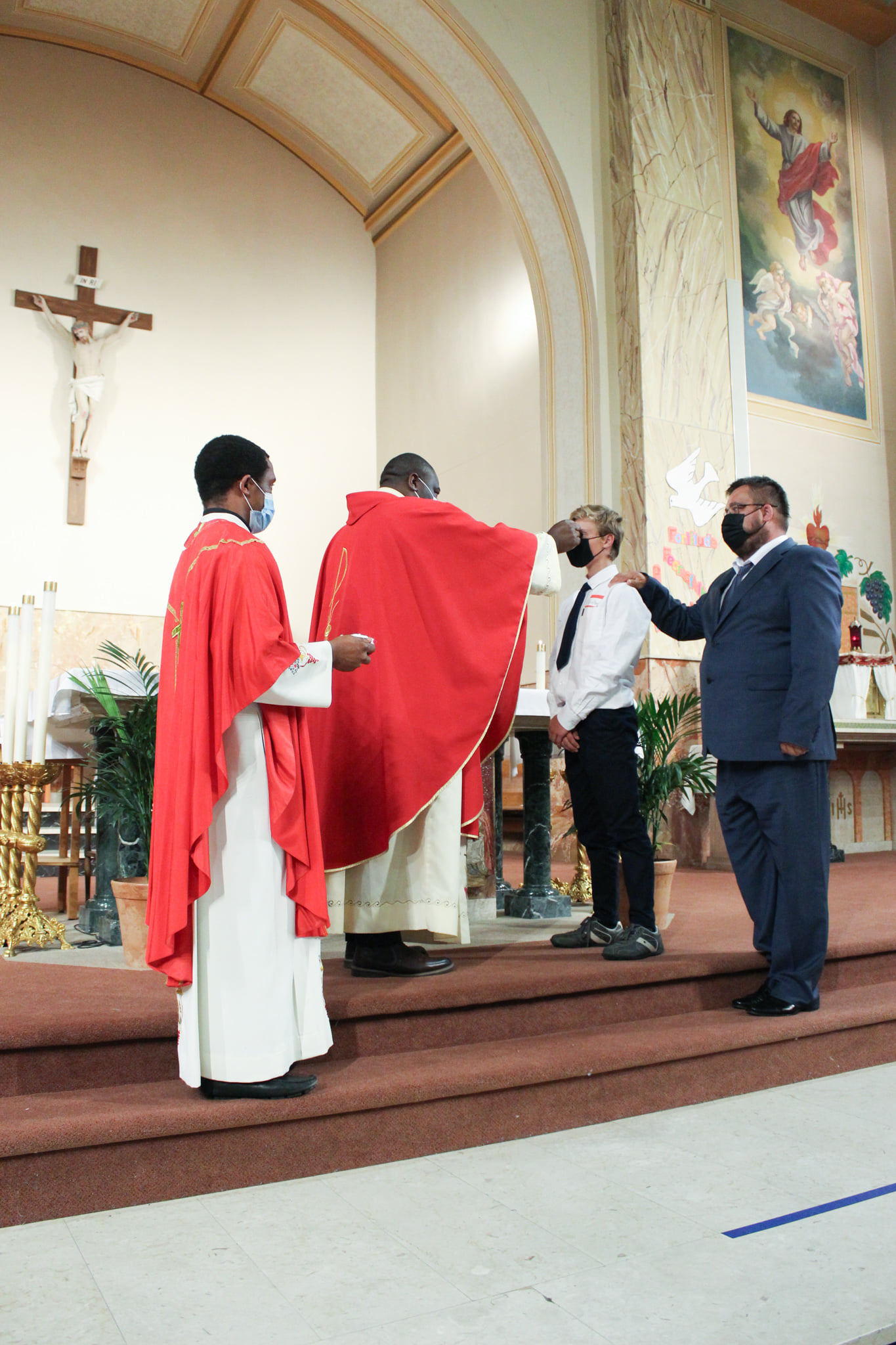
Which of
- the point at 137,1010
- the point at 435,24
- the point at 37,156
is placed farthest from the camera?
the point at 37,156

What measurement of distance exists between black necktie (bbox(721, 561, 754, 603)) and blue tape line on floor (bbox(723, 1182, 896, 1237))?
1.82 m

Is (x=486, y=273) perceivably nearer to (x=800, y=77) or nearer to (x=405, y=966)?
(x=800, y=77)

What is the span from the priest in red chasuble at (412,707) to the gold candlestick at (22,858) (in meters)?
1.12

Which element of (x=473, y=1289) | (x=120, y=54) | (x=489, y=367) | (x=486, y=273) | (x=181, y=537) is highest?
(x=120, y=54)

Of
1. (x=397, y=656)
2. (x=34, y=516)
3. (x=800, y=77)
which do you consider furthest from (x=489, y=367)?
(x=397, y=656)

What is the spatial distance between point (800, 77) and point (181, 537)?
6.42m

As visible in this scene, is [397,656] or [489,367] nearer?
[397,656]

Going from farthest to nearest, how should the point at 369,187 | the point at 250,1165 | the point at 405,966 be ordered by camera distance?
the point at 369,187 < the point at 405,966 < the point at 250,1165

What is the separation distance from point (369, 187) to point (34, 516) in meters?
4.74

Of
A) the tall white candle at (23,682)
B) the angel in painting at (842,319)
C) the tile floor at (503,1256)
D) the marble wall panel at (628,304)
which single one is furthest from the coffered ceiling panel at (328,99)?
the tile floor at (503,1256)

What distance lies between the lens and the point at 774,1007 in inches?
132

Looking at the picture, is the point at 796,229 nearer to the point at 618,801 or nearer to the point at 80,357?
the point at 80,357

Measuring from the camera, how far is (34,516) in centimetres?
938

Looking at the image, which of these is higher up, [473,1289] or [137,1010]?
[137,1010]
